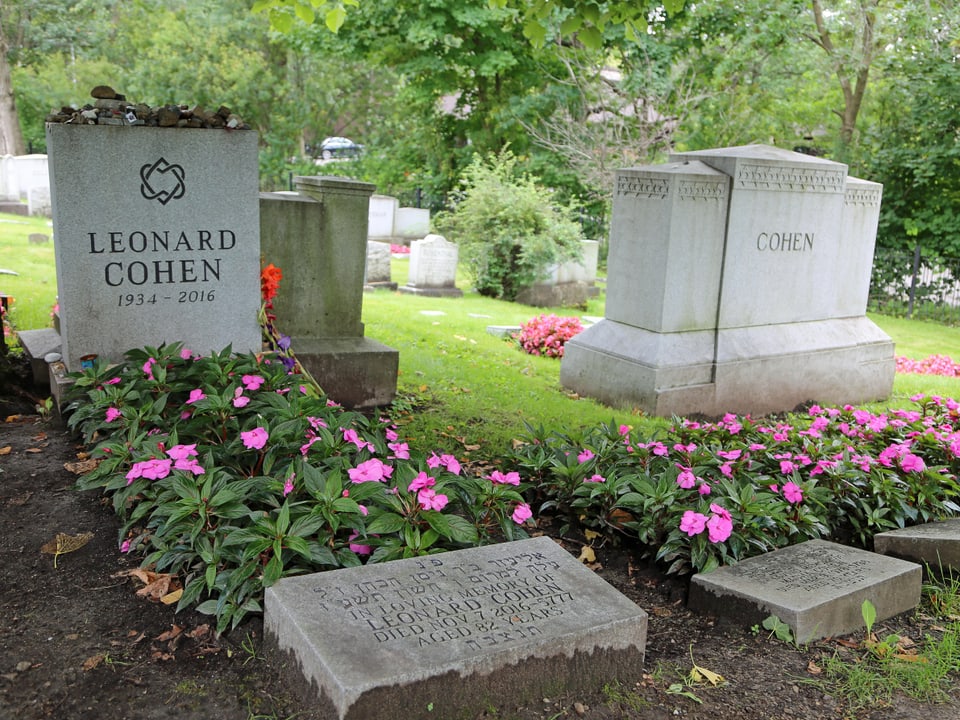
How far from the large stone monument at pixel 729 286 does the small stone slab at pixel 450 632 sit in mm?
3817

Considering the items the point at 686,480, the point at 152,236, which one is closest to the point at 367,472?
the point at 686,480

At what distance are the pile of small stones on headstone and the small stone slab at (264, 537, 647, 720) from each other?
9.68ft

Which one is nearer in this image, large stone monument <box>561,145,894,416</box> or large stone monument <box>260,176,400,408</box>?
large stone monument <box>260,176,400,408</box>

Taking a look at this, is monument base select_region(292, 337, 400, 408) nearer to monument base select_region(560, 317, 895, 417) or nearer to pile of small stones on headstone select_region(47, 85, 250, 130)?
pile of small stones on headstone select_region(47, 85, 250, 130)

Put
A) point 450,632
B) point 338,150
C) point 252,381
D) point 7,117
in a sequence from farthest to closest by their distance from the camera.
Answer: point 338,150
point 7,117
point 252,381
point 450,632

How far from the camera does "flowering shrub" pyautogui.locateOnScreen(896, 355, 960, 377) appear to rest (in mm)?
10020

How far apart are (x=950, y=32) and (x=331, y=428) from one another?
16396mm

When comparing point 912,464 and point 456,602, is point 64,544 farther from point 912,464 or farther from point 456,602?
point 912,464

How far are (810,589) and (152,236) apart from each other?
3775 millimetres

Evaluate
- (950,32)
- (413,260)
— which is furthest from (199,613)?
(950,32)

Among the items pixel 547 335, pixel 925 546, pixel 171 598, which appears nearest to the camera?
pixel 171 598

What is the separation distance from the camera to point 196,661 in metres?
2.72

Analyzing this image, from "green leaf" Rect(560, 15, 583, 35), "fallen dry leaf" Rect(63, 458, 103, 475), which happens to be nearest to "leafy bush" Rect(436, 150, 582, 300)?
"green leaf" Rect(560, 15, 583, 35)

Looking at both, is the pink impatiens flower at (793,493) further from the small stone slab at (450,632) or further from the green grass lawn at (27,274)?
the green grass lawn at (27,274)
